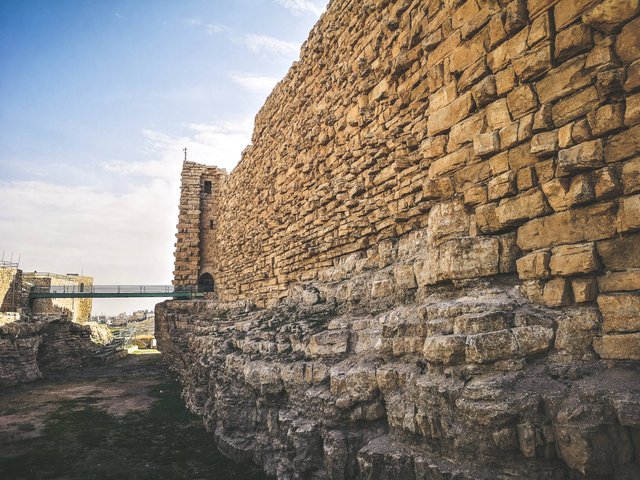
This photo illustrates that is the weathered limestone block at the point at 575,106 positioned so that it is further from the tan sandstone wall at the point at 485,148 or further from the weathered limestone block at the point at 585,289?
the weathered limestone block at the point at 585,289

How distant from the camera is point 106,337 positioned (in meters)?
24.0

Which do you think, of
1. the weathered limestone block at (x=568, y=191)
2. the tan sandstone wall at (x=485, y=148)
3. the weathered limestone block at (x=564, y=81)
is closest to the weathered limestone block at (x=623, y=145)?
the tan sandstone wall at (x=485, y=148)

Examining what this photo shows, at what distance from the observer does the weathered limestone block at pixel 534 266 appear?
9.73 ft

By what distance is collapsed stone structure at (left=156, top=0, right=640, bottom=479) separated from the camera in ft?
8.49

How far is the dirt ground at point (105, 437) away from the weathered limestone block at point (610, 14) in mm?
5454

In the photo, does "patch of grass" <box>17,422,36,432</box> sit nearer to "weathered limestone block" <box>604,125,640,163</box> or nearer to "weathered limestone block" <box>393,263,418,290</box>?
"weathered limestone block" <box>393,263,418,290</box>

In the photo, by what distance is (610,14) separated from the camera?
2662 millimetres

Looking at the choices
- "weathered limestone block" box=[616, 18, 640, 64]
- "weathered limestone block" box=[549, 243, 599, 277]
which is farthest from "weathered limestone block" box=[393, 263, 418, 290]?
"weathered limestone block" box=[616, 18, 640, 64]

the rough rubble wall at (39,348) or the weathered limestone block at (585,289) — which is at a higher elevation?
the weathered limestone block at (585,289)

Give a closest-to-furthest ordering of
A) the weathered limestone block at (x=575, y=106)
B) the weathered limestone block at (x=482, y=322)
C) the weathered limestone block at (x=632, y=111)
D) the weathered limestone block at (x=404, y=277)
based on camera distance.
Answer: the weathered limestone block at (x=632, y=111) < the weathered limestone block at (x=575, y=106) < the weathered limestone block at (x=482, y=322) < the weathered limestone block at (x=404, y=277)

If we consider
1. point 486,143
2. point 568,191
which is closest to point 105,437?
point 486,143

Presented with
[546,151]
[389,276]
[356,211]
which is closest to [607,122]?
[546,151]

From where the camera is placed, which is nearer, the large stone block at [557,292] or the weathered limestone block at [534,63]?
the large stone block at [557,292]

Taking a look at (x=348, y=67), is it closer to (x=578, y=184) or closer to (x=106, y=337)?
(x=578, y=184)
